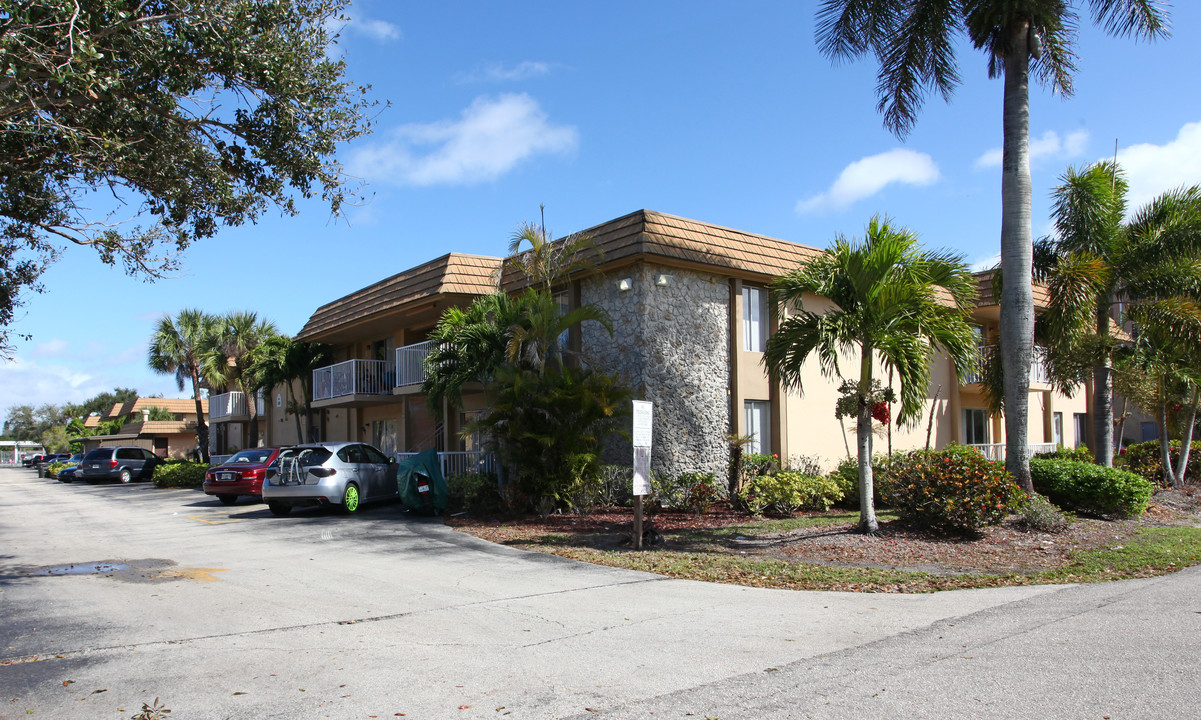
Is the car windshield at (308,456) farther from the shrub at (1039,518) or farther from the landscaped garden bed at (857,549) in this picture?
the shrub at (1039,518)

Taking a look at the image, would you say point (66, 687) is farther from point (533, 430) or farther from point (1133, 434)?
point (1133, 434)

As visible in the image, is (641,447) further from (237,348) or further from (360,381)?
(237,348)

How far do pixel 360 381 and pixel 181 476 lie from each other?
1061 centimetres

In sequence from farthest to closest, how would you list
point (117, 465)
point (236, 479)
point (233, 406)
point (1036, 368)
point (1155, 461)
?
point (117, 465), point (233, 406), point (1036, 368), point (1155, 461), point (236, 479)

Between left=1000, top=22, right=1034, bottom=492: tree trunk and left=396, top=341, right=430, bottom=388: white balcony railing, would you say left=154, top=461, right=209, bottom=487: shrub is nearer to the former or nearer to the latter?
left=396, top=341, right=430, bottom=388: white balcony railing

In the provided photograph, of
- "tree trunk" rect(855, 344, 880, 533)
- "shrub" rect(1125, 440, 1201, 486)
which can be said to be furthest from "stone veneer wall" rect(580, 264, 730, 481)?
"shrub" rect(1125, 440, 1201, 486)

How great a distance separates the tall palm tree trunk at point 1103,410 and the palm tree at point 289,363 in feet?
70.6

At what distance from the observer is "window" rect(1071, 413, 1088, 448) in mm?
29031

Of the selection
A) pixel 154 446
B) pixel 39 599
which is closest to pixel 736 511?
pixel 39 599

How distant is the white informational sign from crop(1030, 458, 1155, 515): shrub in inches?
304

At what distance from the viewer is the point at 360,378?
23.0m

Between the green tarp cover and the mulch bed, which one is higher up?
the green tarp cover

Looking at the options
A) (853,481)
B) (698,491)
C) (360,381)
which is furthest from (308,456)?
(853,481)

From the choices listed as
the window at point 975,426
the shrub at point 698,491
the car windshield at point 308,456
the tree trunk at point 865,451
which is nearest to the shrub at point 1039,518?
the tree trunk at point 865,451
